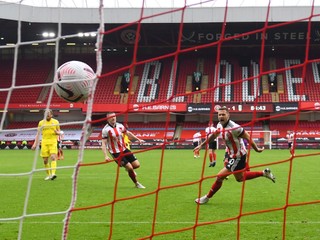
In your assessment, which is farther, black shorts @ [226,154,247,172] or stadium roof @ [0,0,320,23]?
stadium roof @ [0,0,320,23]

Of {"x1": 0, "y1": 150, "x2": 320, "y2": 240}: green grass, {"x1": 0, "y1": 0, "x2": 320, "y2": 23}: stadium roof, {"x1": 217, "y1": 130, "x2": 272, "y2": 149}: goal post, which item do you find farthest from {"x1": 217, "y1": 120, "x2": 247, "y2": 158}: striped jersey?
{"x1": 217, "y1": 130, "x2": 272, "y2": 149}: goal post

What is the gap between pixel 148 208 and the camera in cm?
693

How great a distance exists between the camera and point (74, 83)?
17.0 feet

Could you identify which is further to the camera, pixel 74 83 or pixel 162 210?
pixel 162 210

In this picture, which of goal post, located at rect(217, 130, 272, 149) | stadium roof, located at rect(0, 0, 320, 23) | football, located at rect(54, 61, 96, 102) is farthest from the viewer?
goal post, located at rect(217, 130, 272, 149)

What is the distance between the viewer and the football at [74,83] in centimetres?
518

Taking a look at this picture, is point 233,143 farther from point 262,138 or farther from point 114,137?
point 262,138

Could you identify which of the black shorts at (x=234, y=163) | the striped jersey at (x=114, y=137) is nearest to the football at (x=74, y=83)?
the black shorts at (x=234, y=163)

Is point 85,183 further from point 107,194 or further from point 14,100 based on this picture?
point 14,100

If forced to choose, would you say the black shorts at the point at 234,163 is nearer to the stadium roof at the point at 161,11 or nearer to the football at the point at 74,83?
the football at the point at 74,83

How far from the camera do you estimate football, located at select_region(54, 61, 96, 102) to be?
5176 mm

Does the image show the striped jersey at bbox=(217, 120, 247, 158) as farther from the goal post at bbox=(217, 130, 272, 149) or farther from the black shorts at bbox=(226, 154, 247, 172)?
the goal post at bbox=(217, 130, 272, 149)

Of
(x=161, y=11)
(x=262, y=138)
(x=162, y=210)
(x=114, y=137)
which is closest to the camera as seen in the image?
(x=162, y=210)

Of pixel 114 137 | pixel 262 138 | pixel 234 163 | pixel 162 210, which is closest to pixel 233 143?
pixel 234 163
